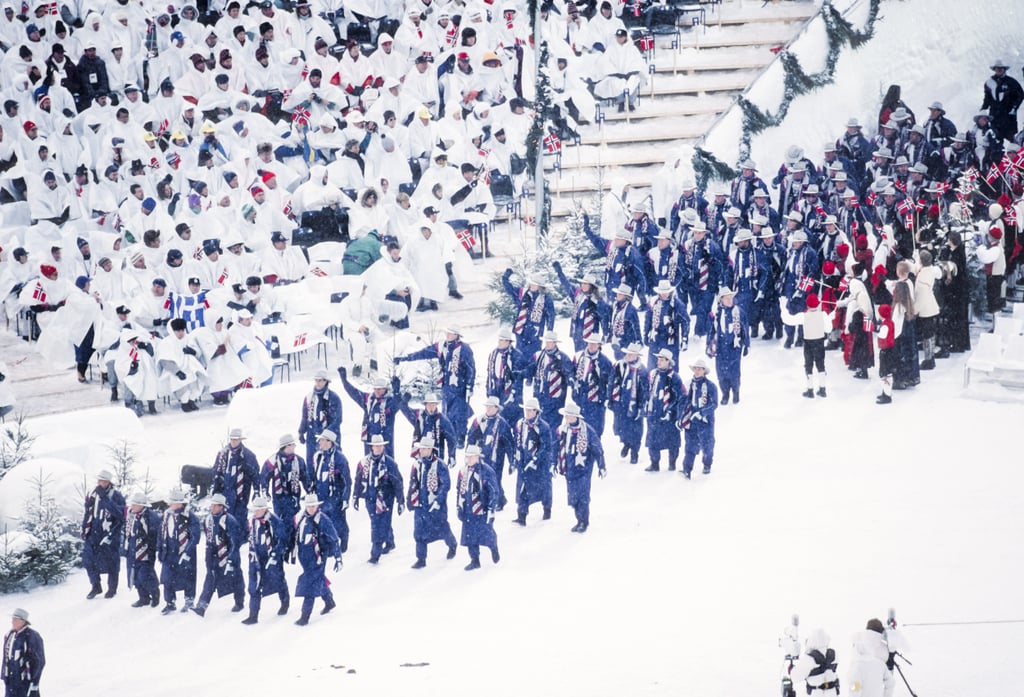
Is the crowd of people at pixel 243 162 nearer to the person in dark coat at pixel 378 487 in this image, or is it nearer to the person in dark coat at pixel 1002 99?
the person in dark coat at pixel 378 487

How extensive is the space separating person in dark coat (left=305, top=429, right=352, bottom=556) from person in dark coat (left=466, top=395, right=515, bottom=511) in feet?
4.02

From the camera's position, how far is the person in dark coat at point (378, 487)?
46.8 feet

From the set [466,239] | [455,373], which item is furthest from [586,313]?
[466,239]

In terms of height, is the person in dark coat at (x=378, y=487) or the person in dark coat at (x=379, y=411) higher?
the person in dark coat at (x=379, y=411)

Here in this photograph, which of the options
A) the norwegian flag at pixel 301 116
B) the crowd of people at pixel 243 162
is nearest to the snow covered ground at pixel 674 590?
the crowd of people at pixel 243 162

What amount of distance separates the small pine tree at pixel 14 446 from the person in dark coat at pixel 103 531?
162 cm

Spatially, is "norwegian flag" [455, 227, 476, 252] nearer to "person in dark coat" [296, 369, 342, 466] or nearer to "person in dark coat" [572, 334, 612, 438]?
"person in dark coat" [572, 334, 612, 438]

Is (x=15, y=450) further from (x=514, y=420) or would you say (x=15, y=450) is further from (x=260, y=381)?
(x=514, y=420)

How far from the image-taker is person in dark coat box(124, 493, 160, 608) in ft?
45.9

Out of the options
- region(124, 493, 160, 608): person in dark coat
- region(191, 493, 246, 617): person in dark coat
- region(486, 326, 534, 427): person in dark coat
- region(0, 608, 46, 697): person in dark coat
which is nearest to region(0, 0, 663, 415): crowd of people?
region(486, 326, 534, 427): person in dark coat

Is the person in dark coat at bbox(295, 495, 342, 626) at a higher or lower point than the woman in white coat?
lower

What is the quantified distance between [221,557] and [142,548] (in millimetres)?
770

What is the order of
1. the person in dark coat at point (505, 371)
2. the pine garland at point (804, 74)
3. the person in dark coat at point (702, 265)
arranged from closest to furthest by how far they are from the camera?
the person in dark coat at point (505, 371)
the person in dark coat at point (702, 265)
the pine garland at point (804, 74)

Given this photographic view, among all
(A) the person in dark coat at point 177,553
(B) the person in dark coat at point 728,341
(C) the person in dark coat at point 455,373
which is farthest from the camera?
(B) the person in dark coat at point 728,341
